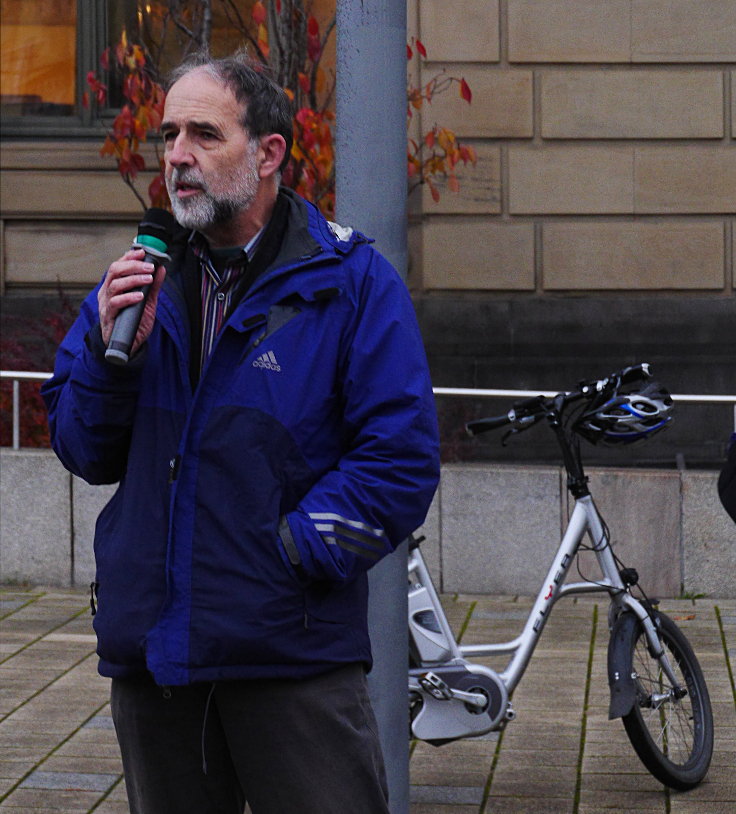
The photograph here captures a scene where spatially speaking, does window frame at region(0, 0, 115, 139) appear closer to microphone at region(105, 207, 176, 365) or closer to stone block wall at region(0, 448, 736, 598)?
stone block wall at region(0, 448, 736, 598)

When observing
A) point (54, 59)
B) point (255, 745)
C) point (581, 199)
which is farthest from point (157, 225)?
point (54, 59)

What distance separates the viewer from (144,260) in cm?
269

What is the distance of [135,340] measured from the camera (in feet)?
8.79

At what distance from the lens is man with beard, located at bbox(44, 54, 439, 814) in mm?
2734

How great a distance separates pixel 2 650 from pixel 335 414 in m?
4.43

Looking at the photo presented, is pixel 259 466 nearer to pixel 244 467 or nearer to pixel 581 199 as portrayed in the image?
pixel 244 467

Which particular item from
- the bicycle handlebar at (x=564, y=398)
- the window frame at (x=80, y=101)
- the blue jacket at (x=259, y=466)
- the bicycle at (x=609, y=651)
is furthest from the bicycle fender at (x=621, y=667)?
the window frame at (x=80, y=101)

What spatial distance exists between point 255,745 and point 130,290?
88 centimetres

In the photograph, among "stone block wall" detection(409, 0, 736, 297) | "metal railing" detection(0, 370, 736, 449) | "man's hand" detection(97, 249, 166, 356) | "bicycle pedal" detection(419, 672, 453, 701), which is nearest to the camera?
"man's hand" detection(97, 249, 166, 356)

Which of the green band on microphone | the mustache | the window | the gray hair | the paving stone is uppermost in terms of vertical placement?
the window

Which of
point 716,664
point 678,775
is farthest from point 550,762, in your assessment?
point 716,664

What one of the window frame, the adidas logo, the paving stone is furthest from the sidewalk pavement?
the window frame

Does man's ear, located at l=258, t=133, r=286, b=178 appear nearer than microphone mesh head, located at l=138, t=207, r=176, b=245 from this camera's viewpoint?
No

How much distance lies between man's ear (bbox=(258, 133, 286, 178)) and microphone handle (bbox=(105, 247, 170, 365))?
396 millimetres
